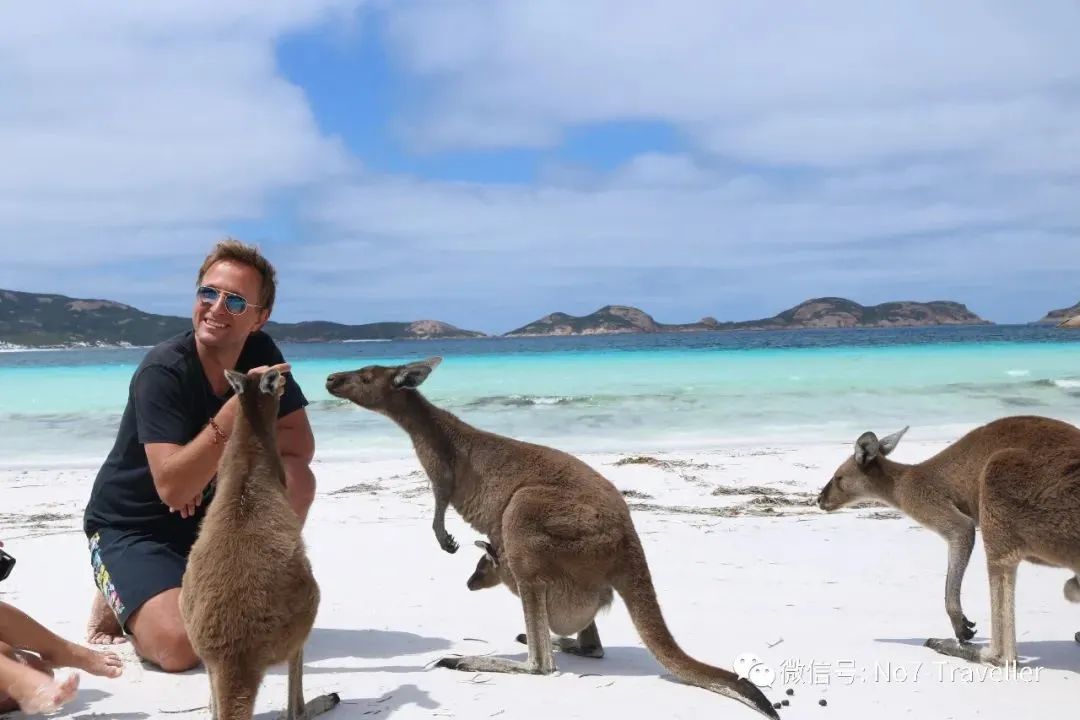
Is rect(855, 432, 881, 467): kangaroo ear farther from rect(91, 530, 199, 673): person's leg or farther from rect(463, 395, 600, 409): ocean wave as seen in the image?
rect(463, 395, 600, 409): ocean wave

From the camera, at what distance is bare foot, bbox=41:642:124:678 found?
3.27 m

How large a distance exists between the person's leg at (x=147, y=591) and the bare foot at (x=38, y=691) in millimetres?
614

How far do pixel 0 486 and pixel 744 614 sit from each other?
26.1 feet

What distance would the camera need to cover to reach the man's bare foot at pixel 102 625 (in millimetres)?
3994

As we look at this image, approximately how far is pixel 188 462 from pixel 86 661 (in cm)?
82

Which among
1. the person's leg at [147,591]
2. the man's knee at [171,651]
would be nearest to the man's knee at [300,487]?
the person's leg at [147,591]

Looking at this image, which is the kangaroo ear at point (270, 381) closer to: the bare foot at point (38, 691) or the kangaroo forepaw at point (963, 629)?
the bare foot at point (38, 691)

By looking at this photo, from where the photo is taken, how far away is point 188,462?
3260mm

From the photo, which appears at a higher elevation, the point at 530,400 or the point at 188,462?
the point at 188,462

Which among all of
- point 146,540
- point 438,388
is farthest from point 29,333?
point 146,540

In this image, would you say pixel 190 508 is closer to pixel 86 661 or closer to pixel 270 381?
pixel 86 661

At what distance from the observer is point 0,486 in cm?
918

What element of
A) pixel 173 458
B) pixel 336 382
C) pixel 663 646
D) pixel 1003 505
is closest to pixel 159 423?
pixel 173 458

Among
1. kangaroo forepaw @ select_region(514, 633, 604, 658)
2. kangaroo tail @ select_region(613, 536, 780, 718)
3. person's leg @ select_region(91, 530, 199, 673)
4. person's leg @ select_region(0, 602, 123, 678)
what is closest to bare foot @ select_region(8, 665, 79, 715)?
person's leg @ select_region(0, 602, 123, 678)
